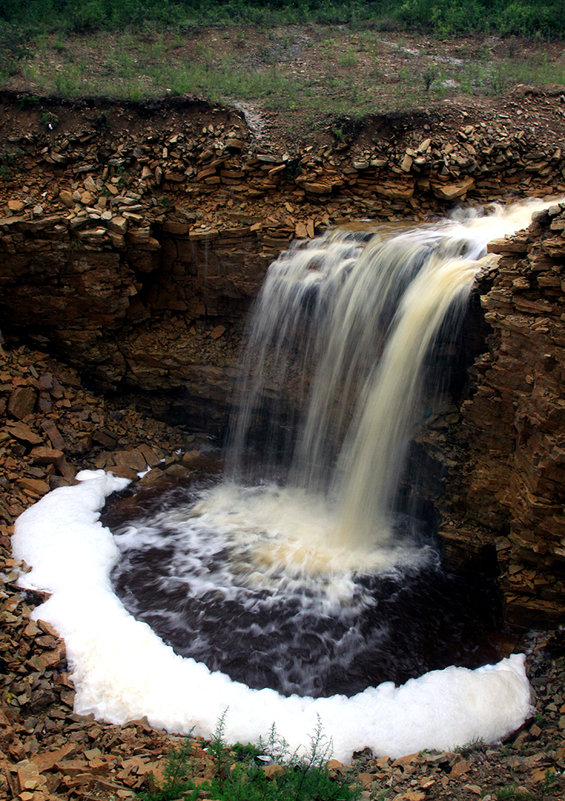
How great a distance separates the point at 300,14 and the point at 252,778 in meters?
18.5

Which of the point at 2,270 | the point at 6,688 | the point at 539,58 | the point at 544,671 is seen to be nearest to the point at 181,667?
the point at 6,688

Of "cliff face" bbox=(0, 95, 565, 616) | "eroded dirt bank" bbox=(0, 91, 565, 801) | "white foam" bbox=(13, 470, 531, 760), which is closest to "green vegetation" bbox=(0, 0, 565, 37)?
"eroded dirt bank" bbox=(0, 91, 565, 801)

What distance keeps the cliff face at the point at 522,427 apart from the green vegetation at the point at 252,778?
10.7 ft

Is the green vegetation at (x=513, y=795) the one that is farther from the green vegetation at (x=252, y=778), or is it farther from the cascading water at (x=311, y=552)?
the cascading water at (x=311, y=552)

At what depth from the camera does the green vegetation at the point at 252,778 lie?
15.7 feet

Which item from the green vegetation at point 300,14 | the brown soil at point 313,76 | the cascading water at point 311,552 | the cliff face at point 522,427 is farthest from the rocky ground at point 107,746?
the green vegetation at point 300,14

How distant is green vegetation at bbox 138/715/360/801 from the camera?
15.7 feet

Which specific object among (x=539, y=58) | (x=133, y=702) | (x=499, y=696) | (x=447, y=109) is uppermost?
(x=539, y=58)

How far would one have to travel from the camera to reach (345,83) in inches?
544

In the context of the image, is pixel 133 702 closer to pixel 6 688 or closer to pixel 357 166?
pixel 6 688

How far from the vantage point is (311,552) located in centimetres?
893

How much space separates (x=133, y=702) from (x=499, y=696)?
3.89 metres

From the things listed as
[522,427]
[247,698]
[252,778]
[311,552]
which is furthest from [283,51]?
[252,778]

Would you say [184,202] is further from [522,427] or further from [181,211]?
[522,427]
